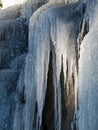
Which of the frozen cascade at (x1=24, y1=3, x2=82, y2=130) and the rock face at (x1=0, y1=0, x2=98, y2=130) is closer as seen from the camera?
the rock face at (x1=0, y1=0, x2=98, y2=130)

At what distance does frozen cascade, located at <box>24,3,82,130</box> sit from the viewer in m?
5.78

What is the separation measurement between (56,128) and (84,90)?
181 centimetres

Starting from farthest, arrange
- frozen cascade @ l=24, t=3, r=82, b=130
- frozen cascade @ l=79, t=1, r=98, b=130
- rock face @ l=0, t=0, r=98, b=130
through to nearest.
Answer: frozen cascade @ l=24, t=3, r=82, b=130
rock face @ l=0, t=0, r=98, b=130
frozen cascade @ l=79, t=1, r=98, b=130

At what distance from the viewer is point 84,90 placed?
448 centimetres

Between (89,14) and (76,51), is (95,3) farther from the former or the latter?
(76,51)

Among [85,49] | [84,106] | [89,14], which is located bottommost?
[84,106]

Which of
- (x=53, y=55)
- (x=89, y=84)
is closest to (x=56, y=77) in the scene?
(x=53, y=55)

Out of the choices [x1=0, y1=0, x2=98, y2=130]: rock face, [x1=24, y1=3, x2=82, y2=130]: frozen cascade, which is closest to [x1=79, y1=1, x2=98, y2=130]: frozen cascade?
[x1=0, y1=0, x2=98, y2=130]: rock face

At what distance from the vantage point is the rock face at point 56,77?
179 inches

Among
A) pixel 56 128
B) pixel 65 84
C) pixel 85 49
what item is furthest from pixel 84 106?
pixel 56 128

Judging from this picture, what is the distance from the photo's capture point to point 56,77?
5.96 meters

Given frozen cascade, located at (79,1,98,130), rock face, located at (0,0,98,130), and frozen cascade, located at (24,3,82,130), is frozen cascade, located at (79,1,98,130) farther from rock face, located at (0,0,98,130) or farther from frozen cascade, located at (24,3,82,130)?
frozen cascade, located at (24,3,82,130)

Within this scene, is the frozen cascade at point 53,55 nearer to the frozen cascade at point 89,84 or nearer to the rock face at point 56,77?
the rock face at point 56,77

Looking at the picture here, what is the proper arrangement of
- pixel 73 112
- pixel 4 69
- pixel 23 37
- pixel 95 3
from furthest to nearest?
pixel 23 37
pixel 4 69
pixel 73 112
pixel 95 3
